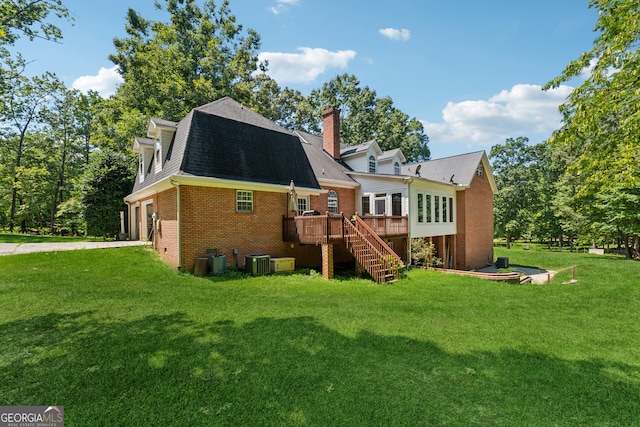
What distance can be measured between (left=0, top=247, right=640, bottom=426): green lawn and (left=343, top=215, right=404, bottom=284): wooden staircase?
96.0 inches

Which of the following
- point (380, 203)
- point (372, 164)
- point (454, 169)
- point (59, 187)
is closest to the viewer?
point (380, 203)

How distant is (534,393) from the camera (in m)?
3.56

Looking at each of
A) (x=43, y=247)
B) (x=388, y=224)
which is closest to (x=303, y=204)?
(x=388, y=224)

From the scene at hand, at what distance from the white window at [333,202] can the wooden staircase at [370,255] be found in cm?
450

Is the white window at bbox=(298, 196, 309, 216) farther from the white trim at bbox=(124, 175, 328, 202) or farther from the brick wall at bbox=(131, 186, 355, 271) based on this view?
the brick wall at bbox=(131, 186, 355, 271)

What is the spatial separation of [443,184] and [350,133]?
876 inches

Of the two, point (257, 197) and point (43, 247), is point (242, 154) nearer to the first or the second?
point (257, 197)

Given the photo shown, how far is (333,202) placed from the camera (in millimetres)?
16766

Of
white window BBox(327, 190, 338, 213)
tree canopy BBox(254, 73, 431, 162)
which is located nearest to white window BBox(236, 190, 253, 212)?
white window BBox(327, 190, 338, 213)

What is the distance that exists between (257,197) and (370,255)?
5270mm

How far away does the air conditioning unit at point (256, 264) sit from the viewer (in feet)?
35.6

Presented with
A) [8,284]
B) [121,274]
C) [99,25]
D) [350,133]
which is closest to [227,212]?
[121,274]

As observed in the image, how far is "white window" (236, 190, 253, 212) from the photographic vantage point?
11.6 meters

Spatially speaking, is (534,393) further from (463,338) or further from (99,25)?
(99,25)
